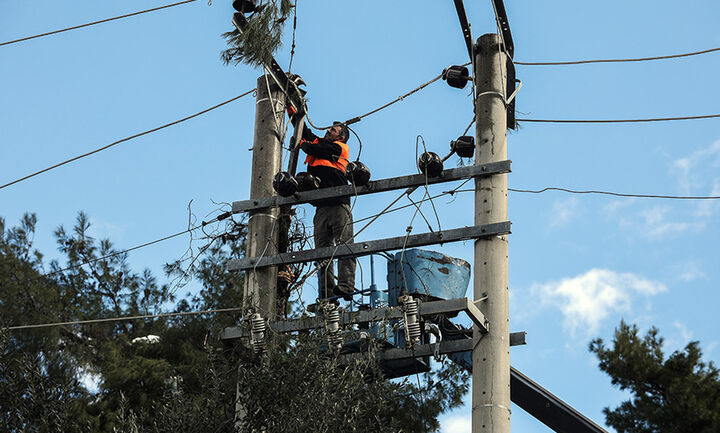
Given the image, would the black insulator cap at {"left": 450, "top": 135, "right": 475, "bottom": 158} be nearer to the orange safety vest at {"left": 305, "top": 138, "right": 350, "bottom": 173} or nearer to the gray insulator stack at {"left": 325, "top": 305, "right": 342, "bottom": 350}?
the orange safety vest at {"left": 305, "top": 138, "right": 350, "bottom": 173}

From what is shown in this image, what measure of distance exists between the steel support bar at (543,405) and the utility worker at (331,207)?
2.91m

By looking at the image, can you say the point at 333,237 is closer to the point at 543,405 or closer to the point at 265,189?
the point at 265,189

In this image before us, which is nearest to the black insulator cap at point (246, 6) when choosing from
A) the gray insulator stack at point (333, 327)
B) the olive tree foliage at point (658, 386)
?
the gray insulator stack at point (333, 327)

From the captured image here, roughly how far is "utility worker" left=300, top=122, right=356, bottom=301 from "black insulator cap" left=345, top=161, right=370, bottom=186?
437mm

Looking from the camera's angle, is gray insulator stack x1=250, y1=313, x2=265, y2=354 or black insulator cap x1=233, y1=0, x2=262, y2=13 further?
black insulator cap x1=233, y1=0, x2=262, y2=13

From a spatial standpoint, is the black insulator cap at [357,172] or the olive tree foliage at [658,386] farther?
the olive tree foliage at [658,386]

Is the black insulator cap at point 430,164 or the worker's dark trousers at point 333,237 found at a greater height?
the black insulator cap at point 430,164

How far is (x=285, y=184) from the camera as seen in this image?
9.95 m

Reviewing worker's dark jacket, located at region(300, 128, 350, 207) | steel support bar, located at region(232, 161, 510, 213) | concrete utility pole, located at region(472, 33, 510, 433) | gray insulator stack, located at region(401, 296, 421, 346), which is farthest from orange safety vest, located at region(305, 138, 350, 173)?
gray insulator stack, located at region(401, 296, 421, 346)

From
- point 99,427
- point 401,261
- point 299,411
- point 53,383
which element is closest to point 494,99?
point 401,261

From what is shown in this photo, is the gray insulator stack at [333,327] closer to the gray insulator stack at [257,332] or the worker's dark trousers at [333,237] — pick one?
the gray insulator stack at [257,332]

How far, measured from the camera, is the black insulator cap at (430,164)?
32.0 feet

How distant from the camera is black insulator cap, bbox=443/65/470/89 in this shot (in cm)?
1041

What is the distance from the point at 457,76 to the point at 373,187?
140 centimetres
